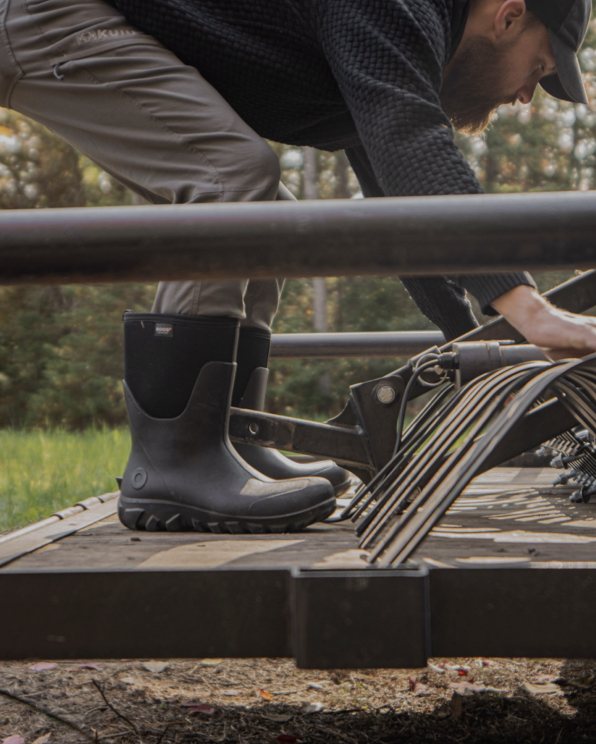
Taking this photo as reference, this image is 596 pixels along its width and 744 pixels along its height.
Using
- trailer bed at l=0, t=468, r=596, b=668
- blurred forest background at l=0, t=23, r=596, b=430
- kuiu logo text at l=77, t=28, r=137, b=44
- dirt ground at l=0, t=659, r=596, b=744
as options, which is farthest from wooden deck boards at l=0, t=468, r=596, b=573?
blurred forest background at l=0, t=23, r=596, b=430

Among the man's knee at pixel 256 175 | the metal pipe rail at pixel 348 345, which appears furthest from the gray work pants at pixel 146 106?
the metal pipe rail at pixel 348 345

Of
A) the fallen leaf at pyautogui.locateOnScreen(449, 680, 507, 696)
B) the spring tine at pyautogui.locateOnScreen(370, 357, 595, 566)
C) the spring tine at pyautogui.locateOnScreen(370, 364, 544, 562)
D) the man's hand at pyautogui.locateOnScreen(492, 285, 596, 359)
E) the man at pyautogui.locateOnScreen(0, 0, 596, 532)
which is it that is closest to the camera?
the spring tine at pyautogui.locateOnScreen(370, 357, 595, 566)

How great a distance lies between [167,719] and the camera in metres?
1.54

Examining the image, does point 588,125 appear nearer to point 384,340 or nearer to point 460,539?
point 384,340

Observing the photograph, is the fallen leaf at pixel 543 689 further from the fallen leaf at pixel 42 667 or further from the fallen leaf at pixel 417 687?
the fallen leaf at pixel 42 667

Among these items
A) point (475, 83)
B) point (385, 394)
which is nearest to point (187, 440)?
point (385, 394)

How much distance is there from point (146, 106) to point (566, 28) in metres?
1.02

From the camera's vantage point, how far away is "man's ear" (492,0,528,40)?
168 centimetres

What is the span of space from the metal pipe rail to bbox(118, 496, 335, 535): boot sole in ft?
5.11

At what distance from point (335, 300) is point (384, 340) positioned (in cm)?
1315

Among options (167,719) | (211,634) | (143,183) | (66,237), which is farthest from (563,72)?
(167,719)

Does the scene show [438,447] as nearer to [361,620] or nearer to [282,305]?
[361,620]

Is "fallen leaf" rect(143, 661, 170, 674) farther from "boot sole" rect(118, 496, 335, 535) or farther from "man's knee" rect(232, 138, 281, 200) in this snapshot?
"man's knee" rect(232, 138, 281, 200)

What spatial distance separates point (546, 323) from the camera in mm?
1223
